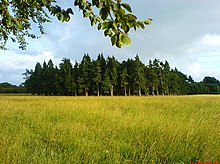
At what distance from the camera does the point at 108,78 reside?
196ft

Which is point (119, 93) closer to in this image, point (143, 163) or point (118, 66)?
point (118, 66)

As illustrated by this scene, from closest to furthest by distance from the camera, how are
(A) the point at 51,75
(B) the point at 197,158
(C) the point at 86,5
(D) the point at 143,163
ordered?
(C) the point at 86,5 < (D) the point at 143,163 < (B) the point at 197,158 < (A) the point at 51,75

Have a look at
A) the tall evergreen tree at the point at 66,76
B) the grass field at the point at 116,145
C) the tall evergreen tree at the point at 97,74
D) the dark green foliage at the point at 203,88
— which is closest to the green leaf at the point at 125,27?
the grass field at the point at 116,145

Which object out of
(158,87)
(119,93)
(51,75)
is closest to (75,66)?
(51,75)

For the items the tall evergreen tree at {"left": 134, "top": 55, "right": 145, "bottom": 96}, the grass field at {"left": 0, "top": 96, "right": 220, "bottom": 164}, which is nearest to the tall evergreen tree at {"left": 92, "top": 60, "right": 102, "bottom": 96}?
the tall evergreen tree at {"left": 134, "top": 55, "right": 145, "bottom": 96}

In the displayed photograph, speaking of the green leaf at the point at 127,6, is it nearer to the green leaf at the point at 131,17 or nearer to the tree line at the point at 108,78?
the green leaf at the point at 131,17

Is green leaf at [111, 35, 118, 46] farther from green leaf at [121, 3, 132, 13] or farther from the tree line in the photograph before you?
the tree line

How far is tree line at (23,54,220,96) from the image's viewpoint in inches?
2391

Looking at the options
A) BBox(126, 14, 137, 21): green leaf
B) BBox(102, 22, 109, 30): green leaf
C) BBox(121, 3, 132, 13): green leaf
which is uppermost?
BBox(121, 3, 132, 13): green leaf

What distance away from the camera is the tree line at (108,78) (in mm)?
60719

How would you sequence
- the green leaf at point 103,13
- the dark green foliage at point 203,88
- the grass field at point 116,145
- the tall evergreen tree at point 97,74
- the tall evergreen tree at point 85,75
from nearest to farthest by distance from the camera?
the green leaf at point 103,13, the grass field at point 116,145, the tall evergreen tree at point 97,74, the tall evergreen tree at point 85,75, the dark green foliage at point 203,88

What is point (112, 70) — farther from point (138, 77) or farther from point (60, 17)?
point (60, 17)

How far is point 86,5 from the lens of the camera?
204cm

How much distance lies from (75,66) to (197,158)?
63983 millimetres
